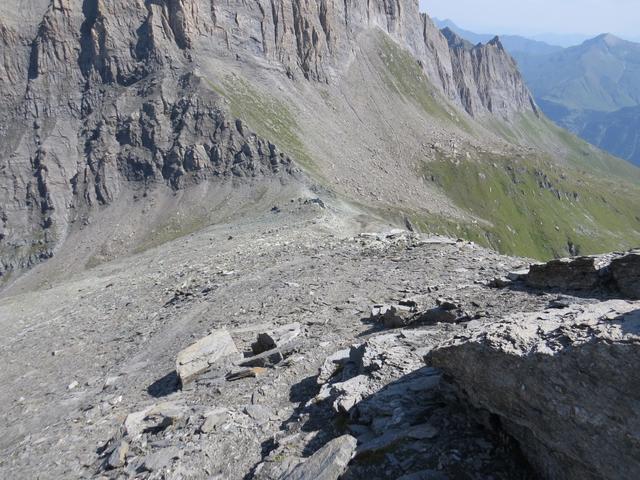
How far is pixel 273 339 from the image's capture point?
18609 mm

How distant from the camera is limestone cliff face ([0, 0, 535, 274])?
96.0 m

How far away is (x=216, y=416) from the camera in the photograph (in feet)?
46.2

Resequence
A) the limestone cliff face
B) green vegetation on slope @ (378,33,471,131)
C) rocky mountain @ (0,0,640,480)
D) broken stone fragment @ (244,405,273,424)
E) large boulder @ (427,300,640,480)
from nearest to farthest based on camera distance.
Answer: large boulder @ (427,300,640,480) < rocky mountain @ (0,0,640,480) < broken stone fragment @ (244,405,273,424) < the limestone cliff face < green vegetation on slope @ (378,33,471,131)

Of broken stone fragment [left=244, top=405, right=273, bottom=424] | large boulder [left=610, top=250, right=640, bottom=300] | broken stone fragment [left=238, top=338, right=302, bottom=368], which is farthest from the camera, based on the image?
broken stone fragment [left=238, top=338, right=302, bottom=368]

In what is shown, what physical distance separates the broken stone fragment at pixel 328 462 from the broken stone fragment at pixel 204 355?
8.46 meters

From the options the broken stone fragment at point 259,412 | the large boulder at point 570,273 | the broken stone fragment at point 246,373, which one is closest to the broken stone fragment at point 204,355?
the broken stone fragment at point 246,373

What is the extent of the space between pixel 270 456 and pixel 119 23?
119529mm

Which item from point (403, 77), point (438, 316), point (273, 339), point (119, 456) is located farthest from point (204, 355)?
point (403, 77)

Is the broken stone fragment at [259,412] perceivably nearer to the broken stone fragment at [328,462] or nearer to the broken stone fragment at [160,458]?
the broken stone fragment at [160,458]

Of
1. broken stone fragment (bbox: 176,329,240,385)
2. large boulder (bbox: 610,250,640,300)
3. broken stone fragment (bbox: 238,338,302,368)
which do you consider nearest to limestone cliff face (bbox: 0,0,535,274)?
broken stone fragment (bbox: 176,329,240,385)

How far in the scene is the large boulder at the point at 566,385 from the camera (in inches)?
319

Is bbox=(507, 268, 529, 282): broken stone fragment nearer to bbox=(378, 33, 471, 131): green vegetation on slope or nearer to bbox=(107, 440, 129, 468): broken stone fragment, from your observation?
bbox=(107, 440, 129, 468): broken stone fragment

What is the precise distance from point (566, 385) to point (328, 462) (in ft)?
16.5

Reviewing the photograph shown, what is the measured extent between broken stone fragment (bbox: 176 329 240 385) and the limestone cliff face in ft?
232
